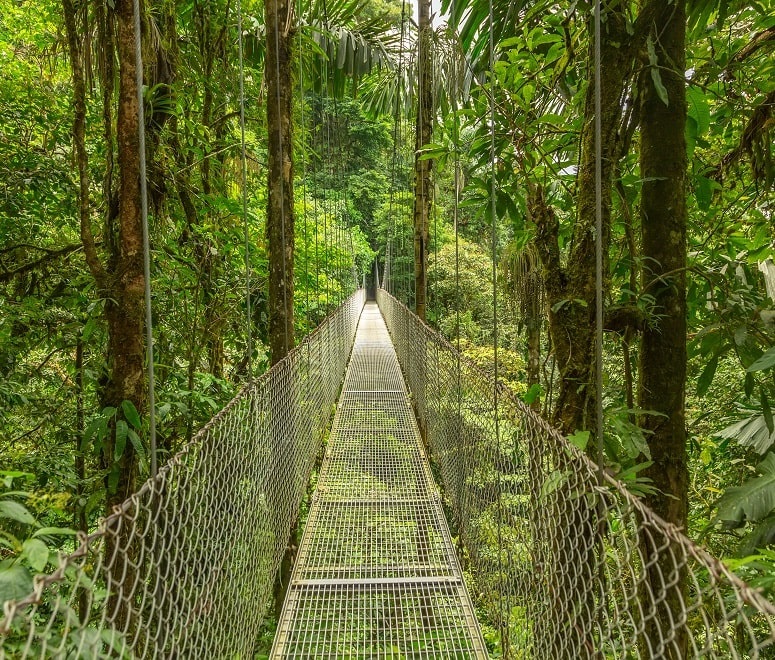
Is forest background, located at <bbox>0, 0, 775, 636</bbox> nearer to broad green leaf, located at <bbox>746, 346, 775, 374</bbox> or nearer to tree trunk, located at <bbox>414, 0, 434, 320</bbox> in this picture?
broad green leaf, located at <bbox>746, 346, 775, 374</bbox>

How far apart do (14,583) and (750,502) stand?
1.01 meters

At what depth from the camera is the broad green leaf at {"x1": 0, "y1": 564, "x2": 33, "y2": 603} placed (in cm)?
53

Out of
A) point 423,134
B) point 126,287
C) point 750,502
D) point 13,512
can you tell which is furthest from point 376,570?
point 423,134

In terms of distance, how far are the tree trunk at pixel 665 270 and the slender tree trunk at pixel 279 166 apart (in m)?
1.52

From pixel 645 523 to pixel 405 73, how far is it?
5.51 metres

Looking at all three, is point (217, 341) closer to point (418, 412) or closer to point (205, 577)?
point (418, 412)

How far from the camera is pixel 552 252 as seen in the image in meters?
1.40

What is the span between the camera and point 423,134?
4324mm

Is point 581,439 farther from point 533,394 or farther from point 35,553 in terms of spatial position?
point 35,553

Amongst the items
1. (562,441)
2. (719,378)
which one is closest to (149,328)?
(562,441)

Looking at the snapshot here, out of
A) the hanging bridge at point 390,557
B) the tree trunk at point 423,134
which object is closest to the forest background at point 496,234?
the hanging bridge at point 390,557

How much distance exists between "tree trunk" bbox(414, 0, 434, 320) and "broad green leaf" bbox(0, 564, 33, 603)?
10.8ft

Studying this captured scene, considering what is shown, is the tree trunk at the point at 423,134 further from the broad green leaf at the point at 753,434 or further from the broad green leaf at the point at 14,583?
the broad green leaf at the point at 14,583

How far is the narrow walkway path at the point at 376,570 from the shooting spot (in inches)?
67.0
